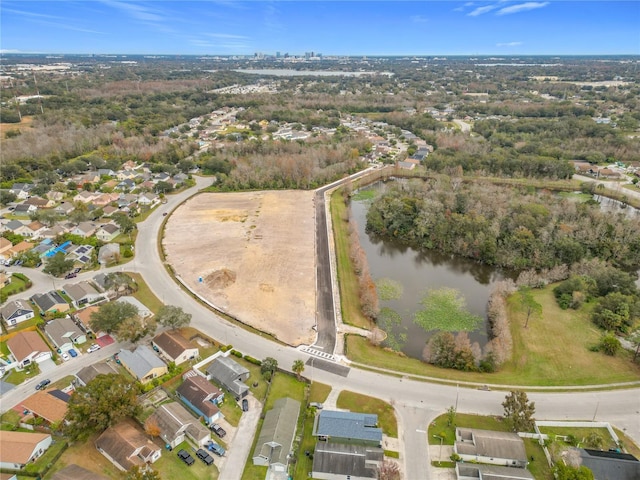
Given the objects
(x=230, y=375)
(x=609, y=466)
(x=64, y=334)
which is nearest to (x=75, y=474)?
(x=230, y=375)

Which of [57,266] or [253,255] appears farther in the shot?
[253,255]

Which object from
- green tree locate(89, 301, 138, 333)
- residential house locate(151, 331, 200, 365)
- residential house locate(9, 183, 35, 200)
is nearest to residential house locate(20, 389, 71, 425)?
green tree locate(89, 301, 138, 333)

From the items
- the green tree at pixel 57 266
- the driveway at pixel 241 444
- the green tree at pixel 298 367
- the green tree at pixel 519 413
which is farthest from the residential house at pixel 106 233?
the green tree at pixel 519 413

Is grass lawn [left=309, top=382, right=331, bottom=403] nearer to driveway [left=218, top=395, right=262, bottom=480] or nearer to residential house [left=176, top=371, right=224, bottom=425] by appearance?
driveway [left=218, top=395, right=262, bottom=480]

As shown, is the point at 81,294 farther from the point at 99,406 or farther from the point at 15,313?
the point at 99,406

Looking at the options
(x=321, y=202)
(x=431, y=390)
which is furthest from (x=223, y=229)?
(x=431, y=390)

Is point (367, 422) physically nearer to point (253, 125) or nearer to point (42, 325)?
point (42, 325)
